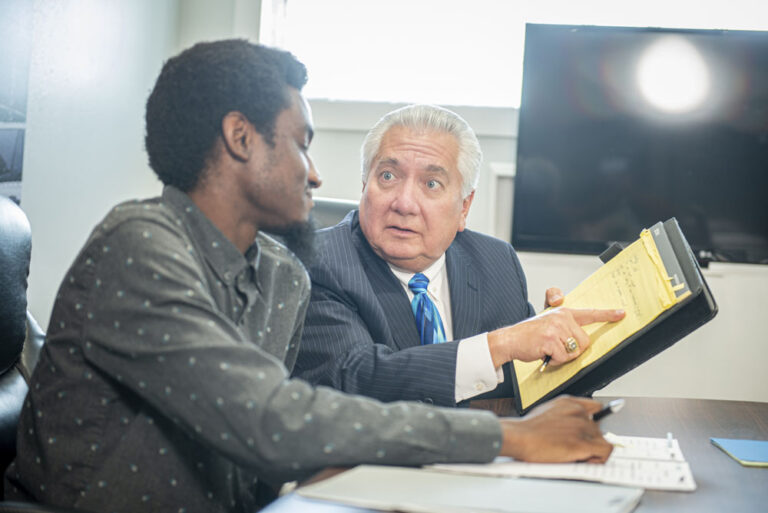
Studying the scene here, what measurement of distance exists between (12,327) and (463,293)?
1.03 metres

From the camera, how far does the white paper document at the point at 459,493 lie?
30.9 inches

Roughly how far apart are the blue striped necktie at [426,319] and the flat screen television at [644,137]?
1532 mm

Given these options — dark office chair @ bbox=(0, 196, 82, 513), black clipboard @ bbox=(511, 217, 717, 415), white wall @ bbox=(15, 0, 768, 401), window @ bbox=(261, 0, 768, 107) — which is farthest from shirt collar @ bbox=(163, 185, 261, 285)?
window @ bbox=(261, 0, 768, 107)

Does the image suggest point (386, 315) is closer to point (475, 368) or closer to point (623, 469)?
point (475, 368)

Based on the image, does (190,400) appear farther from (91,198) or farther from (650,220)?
(650,220)

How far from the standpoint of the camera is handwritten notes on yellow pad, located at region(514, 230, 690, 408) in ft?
4.24

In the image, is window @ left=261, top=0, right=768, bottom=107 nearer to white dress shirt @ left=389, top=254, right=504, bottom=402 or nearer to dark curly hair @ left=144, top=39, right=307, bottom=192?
white dress shirt @ left=389, top=254, right=504, bottom=402

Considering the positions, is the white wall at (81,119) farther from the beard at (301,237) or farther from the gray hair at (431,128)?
the beard at (301,237)

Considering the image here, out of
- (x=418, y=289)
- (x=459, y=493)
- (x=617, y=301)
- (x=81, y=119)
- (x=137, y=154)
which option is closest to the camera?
(x=459, y=493)

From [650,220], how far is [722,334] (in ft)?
1.84

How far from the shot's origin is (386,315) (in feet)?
5.66

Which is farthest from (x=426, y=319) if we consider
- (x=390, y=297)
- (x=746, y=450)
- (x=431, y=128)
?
(x=746, y=450)

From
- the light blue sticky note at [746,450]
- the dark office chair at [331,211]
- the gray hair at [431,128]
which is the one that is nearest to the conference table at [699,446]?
the light blue sticky note at [746,450]

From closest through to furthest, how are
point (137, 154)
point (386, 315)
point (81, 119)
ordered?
point (386, 315), point (81, 119), point (137, 154)
